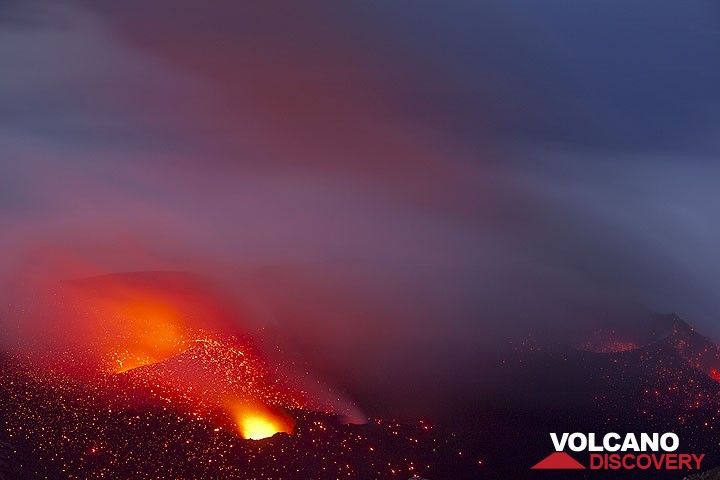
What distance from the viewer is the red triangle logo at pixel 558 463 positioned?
2136 centimetres

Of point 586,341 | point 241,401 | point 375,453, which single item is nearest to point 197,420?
point 241,401

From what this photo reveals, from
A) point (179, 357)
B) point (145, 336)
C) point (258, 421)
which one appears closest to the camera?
point (258, 421)

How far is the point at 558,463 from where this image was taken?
2209 centimetres

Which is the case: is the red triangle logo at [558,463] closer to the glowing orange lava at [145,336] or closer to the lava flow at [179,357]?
the lava flow at [179,357]

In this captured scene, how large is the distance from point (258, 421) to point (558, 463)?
11.0 metres

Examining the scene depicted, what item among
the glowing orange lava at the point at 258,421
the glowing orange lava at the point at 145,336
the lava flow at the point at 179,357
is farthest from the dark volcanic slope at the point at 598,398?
the glowing orange lava at the point at 145,336

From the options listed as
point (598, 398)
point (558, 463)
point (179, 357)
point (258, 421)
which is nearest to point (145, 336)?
point (179, 357)

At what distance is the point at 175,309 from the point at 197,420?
40.7 feet

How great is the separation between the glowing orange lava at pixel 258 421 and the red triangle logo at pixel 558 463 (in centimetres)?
886

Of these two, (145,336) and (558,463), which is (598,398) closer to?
(558,463)

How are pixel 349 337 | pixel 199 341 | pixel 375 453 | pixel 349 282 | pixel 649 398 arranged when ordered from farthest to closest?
pixel 349 282 < pixel 349 337 < pixel 649 398 < pixel 199 341 < pixel 375 453

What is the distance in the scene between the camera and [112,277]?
111 feet

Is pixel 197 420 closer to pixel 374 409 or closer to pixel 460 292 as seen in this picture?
pixel 374 409

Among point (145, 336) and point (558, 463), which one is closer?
point (558, 463)
